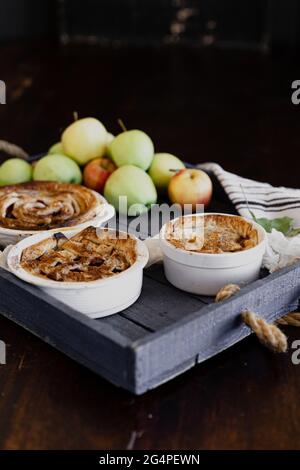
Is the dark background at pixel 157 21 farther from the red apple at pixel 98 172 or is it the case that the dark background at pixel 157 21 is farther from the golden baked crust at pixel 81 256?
the golden baked crust at pixel 81 256

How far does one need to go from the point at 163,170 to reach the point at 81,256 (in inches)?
19.4

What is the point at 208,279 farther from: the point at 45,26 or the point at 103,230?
the point at 45,26

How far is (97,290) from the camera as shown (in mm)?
1141

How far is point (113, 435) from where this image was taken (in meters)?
0.98

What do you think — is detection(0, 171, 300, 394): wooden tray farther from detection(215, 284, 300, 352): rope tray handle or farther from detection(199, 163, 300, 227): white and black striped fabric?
detection(199, 163, 300, 227): white and black striped fabric

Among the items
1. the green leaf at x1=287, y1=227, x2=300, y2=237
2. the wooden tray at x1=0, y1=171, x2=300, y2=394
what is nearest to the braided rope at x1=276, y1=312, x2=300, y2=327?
the wooden tray at x1=0, y1=171, x2=300, y2=394

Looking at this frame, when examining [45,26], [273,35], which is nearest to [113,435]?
[273,35]

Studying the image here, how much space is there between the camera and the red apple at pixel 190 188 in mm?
1584

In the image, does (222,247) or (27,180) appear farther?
(27,180)

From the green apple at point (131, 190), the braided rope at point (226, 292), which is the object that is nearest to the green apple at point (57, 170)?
the green apple at point (131, 190)

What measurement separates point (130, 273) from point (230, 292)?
0.51 ft

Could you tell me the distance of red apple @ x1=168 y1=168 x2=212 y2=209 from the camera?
158 cm

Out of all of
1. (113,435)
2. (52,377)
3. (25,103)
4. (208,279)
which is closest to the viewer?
(113,435)

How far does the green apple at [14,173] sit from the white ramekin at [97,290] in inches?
19.5
